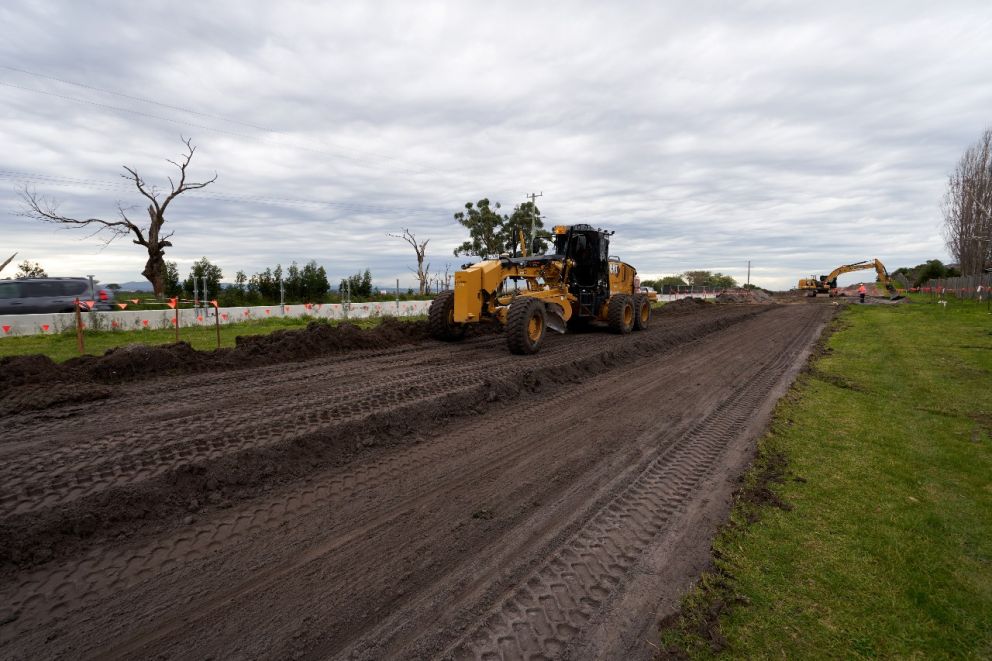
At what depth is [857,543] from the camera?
126 inches

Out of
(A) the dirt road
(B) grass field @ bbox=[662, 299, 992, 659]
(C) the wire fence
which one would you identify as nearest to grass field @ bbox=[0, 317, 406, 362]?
(A) the dirt road

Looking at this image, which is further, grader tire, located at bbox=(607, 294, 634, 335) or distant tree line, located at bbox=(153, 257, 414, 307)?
distant tree line, located at bbox=(153, 257, 414, 307)

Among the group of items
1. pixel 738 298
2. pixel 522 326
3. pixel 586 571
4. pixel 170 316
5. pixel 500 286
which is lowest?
pixel 586 571

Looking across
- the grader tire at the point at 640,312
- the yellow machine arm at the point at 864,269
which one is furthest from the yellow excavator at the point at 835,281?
the grader tire at the point at 640,312

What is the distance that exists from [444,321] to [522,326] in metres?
2.41

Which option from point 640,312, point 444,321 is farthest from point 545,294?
point 640,312

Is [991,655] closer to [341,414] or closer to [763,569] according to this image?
[763,569]

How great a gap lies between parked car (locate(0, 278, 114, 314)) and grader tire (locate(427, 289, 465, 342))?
33.6 ft

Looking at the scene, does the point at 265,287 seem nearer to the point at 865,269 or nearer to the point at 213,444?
the point at 213,444

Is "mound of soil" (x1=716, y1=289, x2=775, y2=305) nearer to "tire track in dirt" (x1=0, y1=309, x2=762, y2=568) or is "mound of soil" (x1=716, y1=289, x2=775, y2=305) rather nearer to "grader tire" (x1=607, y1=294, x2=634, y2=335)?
"grader tire" (x1=607, y1=294, x2=634, y2=335)

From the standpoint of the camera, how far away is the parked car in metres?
13.9

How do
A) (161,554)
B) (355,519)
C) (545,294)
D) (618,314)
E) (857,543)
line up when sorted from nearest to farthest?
(161,554) < (857,543) < (355,519) < (545,294) < (618,314)

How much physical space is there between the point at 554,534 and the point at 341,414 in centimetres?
303

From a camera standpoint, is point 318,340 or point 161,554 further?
point 318,340
